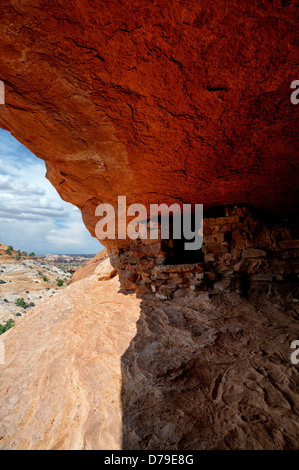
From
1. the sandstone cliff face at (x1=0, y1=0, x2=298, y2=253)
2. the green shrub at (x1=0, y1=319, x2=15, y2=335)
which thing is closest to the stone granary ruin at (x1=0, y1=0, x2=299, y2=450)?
the sandstone cliff face at (x1=0, y1=0, x2=298, y2=253)

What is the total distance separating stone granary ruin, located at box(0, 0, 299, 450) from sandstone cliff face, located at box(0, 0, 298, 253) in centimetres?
1

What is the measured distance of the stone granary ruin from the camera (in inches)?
59.0

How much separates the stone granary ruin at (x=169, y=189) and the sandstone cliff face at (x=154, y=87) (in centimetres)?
1

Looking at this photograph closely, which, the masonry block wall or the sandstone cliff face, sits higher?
the sandstone cliff face

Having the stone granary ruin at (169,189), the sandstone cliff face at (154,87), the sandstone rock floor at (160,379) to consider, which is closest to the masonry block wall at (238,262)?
the stone granary ruin at (169,189)

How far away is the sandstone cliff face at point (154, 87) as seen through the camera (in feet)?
4.61

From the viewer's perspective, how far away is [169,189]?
12.0ft

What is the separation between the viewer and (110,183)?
350 centimetres

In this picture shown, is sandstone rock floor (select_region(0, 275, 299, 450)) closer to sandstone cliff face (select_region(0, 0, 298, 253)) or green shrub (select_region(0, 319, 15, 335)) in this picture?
sandstone cliff face (select_region(0, 0, 298, 253))

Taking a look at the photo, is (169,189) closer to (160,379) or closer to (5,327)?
(160,379)

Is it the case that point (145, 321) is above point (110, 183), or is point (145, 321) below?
below
